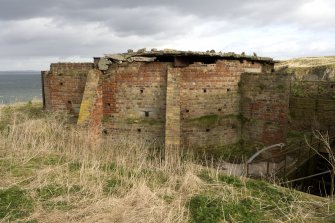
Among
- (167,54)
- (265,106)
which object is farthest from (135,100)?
(265,106)

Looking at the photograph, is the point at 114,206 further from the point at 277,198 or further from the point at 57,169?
the point at 277,198

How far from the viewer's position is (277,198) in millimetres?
5578

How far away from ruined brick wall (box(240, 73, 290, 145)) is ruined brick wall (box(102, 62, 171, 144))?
3.09 metres

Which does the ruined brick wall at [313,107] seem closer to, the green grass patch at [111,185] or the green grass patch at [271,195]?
the green grass patch at [271,195]

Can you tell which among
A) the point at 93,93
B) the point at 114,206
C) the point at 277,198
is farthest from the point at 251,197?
the point at 93,93

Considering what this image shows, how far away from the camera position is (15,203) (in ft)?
16.6

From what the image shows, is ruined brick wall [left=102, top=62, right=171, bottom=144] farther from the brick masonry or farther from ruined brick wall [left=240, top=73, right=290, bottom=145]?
ruined brick wall [left=240, top=73, right=290, bottom=145]

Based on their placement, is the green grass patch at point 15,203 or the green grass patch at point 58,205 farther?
the green grass patch at point 58,205

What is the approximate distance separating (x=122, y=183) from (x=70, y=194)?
988mm

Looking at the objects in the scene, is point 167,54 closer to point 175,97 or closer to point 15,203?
point 175,97

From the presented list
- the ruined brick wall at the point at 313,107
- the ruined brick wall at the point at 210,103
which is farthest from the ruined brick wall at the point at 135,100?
the ruined brick wall at the point at 313,107

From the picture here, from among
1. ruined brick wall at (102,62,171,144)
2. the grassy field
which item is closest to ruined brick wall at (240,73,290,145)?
ruined brick wall at (102,62,171,144)

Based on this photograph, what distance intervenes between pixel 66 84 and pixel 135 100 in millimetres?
2704

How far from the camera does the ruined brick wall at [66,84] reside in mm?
11266
